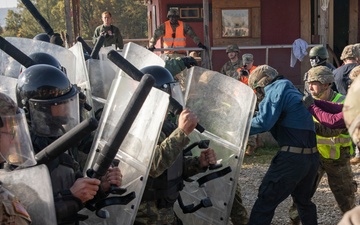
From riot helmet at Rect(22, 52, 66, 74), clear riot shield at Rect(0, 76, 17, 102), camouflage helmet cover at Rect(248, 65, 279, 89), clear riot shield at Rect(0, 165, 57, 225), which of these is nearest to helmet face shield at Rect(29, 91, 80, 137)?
clear riot shield at Rect(0, 76, 17, 102)

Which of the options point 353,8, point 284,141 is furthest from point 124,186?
point 353,8

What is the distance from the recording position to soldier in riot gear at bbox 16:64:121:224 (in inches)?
127

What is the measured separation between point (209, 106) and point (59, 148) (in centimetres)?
186

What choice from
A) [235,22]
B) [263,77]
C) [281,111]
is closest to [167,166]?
[281,111]

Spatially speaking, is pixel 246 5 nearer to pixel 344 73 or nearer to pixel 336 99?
pixel 344 73

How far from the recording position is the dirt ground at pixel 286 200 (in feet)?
22.8

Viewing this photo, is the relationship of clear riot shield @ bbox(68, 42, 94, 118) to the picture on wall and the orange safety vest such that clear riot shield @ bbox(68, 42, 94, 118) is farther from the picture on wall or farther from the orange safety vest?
the picture on wall

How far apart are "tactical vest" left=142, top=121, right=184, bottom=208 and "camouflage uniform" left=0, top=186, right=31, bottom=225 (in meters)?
1.73

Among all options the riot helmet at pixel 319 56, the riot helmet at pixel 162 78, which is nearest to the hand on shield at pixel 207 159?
the riot helmet at pixel 162 78

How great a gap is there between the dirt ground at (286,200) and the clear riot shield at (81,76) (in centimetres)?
272

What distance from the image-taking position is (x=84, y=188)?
324 centimetres

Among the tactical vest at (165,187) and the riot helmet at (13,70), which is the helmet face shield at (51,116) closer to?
the tactical vest at (165,187)

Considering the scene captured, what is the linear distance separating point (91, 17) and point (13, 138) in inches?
1251

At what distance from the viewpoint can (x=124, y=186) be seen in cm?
377
